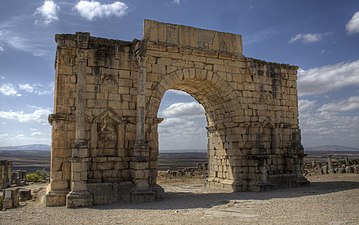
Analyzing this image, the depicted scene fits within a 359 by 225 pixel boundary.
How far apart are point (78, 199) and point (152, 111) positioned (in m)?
3.50

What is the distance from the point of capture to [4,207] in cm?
899

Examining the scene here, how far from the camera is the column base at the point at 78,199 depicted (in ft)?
29.5

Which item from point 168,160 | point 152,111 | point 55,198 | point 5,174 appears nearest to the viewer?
point 55,198

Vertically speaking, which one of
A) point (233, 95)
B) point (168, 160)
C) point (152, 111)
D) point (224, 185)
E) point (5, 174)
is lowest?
point (168, 160)

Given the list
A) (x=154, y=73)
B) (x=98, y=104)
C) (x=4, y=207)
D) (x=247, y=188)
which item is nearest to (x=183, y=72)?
(x=154, y=73)

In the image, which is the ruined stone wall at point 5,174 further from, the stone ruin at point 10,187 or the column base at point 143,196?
the column base at point 143,196

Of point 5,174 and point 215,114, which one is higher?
point 215,114

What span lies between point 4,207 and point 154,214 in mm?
4373

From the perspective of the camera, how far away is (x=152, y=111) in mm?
10836

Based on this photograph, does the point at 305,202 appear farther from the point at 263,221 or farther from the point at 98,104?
the point at 98,104

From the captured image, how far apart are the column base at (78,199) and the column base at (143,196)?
1237mm

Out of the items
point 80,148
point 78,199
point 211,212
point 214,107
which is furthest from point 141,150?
point 214,107

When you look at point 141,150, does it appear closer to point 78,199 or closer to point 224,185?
point 78,199

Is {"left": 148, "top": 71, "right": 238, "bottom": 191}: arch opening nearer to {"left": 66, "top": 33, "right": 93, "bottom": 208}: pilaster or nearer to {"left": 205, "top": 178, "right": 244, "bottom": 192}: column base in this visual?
{"left": 205, "top": 178, "right": 244, "bottom": 192}: column base
